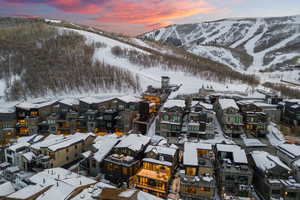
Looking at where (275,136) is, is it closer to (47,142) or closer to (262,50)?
(47,142)

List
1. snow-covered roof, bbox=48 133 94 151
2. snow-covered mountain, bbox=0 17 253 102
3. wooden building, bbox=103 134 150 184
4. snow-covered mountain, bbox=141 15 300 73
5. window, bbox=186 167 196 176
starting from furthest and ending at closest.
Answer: snow-covered mountain, bbox=141 15 300 73 < snow-covered mountain, bbox=0 17 253 102 < snow-covered roof, bbox=48 133 94 151 < wooden building, bbox=103 134 150 184 < window, bbox=186 167 196 176

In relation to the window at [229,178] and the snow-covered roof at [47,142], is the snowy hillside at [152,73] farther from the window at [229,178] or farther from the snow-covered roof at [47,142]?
the window at [229,178]

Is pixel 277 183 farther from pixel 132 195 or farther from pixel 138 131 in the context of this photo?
pixel 138 131

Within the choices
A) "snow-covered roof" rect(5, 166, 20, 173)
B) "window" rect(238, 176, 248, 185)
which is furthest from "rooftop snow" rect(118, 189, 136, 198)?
"snow-covered roof" rect(5, 166, 20, 173)

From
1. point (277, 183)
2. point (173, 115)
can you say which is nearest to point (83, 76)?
point (173, 115)

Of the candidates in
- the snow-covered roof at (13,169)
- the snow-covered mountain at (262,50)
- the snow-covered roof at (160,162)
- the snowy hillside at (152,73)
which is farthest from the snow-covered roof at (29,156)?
the snow-covered mountain at (262,50)

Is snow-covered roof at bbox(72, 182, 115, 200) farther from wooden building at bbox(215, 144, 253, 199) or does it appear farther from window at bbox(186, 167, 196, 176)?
wooden building at bbox(215, 144, 253, 199)
